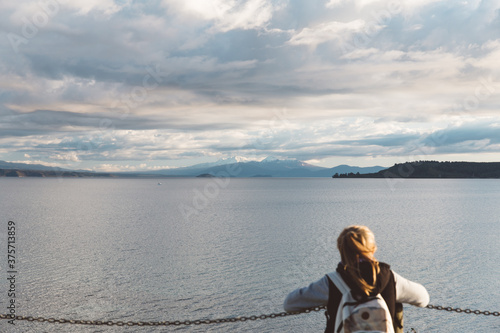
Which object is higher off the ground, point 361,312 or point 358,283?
point 358,283

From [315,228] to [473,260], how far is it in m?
22.0

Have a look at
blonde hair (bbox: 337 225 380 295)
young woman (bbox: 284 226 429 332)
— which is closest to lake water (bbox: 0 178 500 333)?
young woman (bbox: 284 226 429 332)

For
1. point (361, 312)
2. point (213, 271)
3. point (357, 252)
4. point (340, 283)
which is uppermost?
point (357, 252)

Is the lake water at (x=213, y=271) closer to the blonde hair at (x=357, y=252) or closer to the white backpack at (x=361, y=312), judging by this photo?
the white backpack at (x=361, y=312)

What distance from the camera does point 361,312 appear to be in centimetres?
459

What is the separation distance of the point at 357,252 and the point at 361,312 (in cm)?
70

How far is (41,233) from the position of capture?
4606cm

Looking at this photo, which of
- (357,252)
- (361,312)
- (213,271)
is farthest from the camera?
(213,271)

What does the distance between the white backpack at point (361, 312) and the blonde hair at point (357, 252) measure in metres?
0.15

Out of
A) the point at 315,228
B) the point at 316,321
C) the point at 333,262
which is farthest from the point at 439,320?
the point at 315,228

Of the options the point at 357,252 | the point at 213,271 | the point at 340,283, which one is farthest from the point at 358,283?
the point at 213,271

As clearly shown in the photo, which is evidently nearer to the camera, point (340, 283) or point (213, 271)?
point (340, 283)

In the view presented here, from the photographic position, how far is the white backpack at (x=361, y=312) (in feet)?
15.1

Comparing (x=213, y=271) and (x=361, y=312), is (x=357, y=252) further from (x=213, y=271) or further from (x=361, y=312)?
(x=213, y=271)
